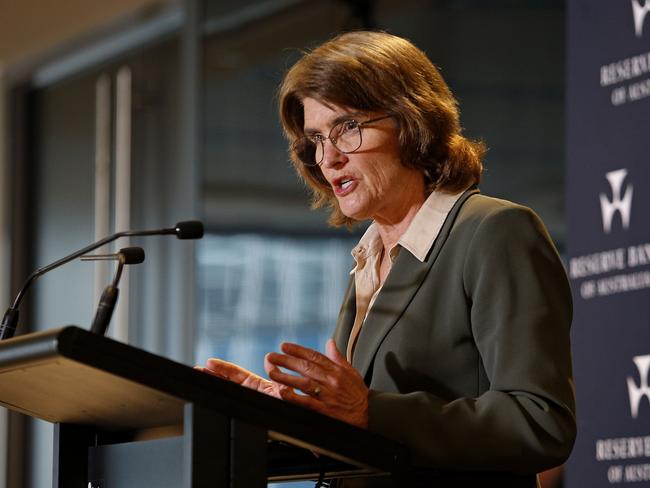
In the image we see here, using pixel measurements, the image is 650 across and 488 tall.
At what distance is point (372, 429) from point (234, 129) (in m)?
4.03

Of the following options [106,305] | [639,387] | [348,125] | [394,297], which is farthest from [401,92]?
[639,387]

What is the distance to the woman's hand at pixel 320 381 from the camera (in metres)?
1.44

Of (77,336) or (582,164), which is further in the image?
(582,164)

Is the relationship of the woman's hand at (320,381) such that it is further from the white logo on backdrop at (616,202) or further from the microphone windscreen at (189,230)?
the white logo on backdrop at (616,202)

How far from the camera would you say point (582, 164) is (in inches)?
112

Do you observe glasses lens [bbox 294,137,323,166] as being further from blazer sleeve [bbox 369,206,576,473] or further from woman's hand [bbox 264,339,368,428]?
woman's hand [bbox 264,339,368,428]

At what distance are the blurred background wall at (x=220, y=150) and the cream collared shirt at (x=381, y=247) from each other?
297cm

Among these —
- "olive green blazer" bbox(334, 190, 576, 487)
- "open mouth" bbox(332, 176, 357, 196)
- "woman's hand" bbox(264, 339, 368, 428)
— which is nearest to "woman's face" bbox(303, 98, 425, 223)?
"open mouth" bbox(332, 176, 357, 196)

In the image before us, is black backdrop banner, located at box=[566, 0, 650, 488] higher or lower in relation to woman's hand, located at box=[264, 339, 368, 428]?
higher

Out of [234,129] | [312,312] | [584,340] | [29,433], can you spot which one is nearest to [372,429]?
[584,340]

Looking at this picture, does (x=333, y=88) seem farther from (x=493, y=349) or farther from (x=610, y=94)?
(x=610, y=94)

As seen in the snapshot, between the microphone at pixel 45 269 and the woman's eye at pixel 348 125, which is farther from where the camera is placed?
the woman's eye at pixel 348 125

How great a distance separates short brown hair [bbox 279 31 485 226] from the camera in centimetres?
195

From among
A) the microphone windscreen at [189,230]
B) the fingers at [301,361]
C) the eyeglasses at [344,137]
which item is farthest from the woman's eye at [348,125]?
the fingers at [301,361]
